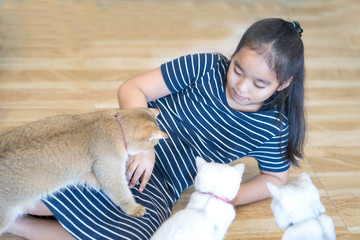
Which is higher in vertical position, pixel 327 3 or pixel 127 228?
pixel 327 3

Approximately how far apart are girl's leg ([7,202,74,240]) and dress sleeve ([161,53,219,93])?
0.55 m

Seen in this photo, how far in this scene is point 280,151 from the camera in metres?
1.41

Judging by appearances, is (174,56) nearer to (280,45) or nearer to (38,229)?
(280,45)

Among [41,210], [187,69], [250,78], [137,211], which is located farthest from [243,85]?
[41,210]

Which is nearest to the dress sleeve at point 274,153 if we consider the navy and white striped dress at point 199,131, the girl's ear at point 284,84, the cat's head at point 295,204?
the navy and white striped dress at point 199,131

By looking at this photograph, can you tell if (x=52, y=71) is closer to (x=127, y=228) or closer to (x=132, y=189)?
(x=132, y=189)

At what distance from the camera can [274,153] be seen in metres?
1.43

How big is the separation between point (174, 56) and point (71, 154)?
1.25 m

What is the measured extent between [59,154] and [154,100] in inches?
18.4

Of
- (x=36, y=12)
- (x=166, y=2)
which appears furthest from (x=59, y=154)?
(x=166, y=2)

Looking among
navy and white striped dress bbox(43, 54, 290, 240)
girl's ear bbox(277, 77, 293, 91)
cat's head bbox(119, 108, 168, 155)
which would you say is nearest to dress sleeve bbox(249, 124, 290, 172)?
navy and white striped dress bbox(43, 54, 290, 240)

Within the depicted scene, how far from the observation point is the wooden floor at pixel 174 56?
1729 millimetres

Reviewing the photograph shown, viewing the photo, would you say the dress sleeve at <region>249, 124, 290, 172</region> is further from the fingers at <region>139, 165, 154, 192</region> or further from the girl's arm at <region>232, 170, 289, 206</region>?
the fingers at <region>139, 165, 154, 192</region>

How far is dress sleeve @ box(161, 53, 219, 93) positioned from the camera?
4.62ft
